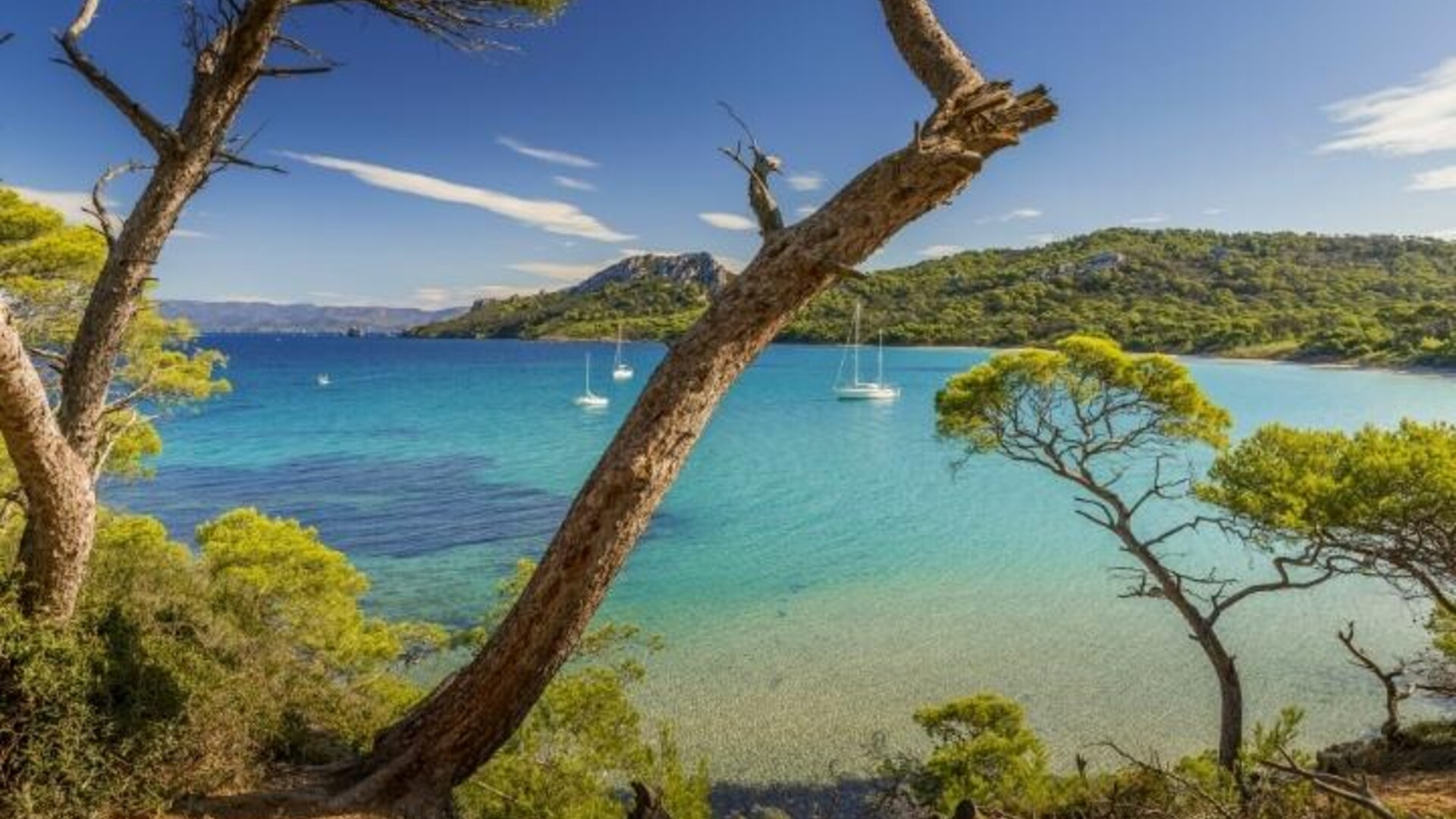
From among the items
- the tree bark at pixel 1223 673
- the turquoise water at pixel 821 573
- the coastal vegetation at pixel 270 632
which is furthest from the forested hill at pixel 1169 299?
the coastal vegetation at pixel 270 632

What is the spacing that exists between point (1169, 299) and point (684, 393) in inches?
3966

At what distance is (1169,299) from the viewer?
90562 millimetres

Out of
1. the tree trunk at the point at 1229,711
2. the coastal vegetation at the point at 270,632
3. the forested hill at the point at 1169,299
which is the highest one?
the forested hill at the point at 1169,299

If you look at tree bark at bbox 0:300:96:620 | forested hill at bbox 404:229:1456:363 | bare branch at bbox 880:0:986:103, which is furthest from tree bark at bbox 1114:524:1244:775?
forested hill at bbox 404:229:1456:363

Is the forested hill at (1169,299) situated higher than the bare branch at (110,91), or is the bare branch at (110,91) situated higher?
the forested hill at (1169,299)

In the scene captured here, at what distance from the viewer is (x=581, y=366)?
4050 inches

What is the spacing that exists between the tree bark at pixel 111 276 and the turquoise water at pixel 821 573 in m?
8.31

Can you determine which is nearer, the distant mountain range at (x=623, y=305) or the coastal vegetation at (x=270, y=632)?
the coastal vegetation at (x=270, y=632)

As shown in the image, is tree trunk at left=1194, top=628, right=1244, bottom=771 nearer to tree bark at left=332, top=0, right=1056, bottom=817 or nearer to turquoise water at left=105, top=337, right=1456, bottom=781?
turquoise water at left=105, top=337, right=1456, bottom=781

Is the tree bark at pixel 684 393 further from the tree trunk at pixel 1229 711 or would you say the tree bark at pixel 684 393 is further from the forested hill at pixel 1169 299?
the forested hill at pixel 1169 299

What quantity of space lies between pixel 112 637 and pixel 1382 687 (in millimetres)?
16165

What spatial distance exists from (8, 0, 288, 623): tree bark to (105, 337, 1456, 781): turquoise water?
8313 millimetres

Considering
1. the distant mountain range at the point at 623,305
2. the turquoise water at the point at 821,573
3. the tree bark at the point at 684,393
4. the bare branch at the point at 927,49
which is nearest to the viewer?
the tree bark at the point at 684,393

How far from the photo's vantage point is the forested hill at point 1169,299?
73.1m
